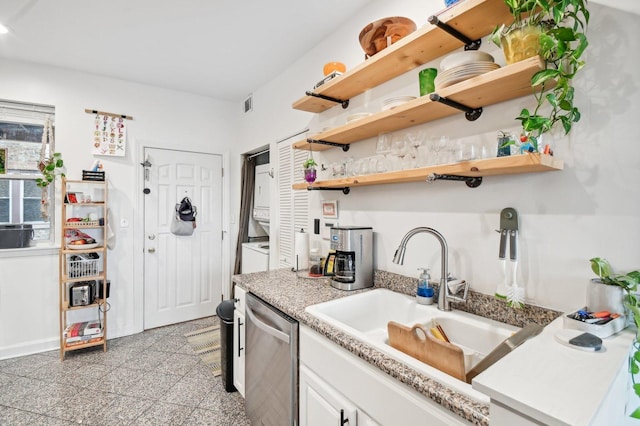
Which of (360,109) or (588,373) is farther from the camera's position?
(360,109)

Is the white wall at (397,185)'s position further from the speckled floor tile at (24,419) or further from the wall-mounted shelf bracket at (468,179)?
the speckled floor tile at (24,419)

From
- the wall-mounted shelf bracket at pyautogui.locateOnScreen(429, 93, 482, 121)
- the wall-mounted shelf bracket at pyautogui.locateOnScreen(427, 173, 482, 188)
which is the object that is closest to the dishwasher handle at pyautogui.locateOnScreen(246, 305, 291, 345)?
the wall-mounted shelf bracket at pyautogui.locateOnScreen(427, 173, 482, 188)

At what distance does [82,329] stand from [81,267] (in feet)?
1.88

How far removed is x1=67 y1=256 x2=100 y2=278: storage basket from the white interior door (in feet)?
1.70

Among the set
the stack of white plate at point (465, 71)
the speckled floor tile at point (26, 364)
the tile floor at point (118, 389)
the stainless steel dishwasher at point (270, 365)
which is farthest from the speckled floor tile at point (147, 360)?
the stack of white plate at point (465, 71)

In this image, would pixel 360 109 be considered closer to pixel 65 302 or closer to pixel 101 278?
pixel 101 278

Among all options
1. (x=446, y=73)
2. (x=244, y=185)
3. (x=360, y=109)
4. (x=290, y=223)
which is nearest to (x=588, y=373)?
(x=446, y=73)

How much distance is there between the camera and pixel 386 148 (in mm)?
1684

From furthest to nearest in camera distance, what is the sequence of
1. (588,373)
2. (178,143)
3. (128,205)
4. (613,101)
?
1. (178,143)
2. (128,205)
3. (613,101)
4. (588,373)

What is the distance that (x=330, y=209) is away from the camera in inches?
88.7

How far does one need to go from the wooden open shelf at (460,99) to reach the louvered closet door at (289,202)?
0.84 meters

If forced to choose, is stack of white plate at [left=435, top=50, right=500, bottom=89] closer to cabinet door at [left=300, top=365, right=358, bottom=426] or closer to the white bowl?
the white bowl

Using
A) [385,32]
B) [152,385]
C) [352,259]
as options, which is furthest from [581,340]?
[152,385]

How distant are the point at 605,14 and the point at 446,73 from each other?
0.51 meters
